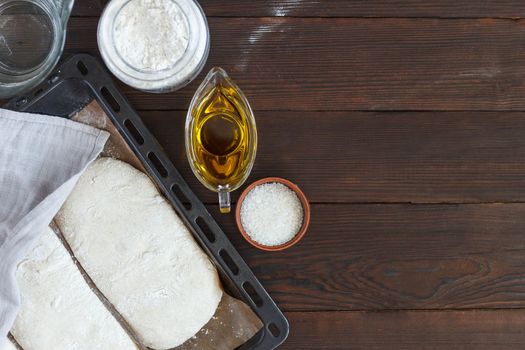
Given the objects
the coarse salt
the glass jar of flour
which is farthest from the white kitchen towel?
the coarse salt

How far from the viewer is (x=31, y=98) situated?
0.80 meters

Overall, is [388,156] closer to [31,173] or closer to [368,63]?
[368,63]

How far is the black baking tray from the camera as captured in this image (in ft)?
2.64

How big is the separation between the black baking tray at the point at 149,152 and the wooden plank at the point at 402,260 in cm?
6

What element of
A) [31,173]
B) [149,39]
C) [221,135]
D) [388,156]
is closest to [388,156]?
[388,156]

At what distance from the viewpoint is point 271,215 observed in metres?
0.83

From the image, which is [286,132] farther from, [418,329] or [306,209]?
[418,329]

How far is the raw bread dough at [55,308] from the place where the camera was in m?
0.81

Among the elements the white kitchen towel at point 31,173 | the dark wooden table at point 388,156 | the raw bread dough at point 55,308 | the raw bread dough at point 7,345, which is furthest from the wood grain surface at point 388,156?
the raw bread dough at point 7,345

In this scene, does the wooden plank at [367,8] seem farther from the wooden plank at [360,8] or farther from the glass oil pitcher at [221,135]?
the glass oil pitcher at [221,135]

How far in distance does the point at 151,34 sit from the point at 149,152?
157 mm

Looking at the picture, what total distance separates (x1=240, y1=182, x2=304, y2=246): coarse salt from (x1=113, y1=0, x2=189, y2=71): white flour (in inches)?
8.6

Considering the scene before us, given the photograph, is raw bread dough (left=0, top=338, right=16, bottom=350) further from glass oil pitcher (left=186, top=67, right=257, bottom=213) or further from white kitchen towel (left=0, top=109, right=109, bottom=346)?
glass oil pitcher (left=186, top=67, right=257, bottom=213)

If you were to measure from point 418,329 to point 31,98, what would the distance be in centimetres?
64
